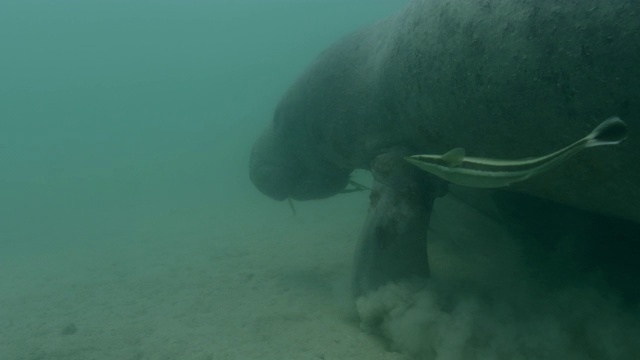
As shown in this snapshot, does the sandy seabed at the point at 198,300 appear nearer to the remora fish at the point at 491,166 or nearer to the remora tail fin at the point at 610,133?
the remora fish at the point at 491,166

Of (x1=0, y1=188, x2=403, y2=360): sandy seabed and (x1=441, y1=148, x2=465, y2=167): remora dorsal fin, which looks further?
(x1=0, y1=188, x2=403, y2=360): sandy seabed

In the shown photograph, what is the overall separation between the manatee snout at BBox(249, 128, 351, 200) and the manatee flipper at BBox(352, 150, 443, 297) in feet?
7.60

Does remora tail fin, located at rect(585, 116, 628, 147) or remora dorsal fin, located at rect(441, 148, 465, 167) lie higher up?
remora tail fin, located at rect(585, 116, 628, 147)

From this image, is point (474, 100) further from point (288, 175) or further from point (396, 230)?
point (288, 175)

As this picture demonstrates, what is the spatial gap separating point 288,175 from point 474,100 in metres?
4.04

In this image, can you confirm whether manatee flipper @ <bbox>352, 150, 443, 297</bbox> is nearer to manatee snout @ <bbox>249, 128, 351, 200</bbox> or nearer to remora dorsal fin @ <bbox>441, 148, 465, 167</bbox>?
remora dorsal fin @ <bbox>441, 148, 465, 167</bbox>

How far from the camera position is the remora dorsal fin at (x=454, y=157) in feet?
7.82

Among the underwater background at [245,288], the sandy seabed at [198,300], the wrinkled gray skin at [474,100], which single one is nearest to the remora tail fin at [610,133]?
the wrinkled gray skin at [474,100]

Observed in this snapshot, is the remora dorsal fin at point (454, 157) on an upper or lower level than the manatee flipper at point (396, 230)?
upper

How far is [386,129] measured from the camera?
4.88 metres

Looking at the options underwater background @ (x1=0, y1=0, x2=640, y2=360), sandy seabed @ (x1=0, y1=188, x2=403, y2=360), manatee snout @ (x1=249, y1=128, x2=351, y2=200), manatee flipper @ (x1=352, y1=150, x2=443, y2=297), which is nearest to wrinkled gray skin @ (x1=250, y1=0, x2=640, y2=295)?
manatee flipper @ (x1=352, y1=150, x2=443, y2=297)

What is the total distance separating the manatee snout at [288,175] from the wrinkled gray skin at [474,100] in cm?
97

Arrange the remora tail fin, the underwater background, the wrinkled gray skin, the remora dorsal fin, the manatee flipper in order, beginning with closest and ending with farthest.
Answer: the remora tail fin, the remora dorsal fin, the wrinkled gray skin, the underwater background, the manatee flipper

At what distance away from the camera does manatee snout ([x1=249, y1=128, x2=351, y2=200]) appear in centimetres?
713
